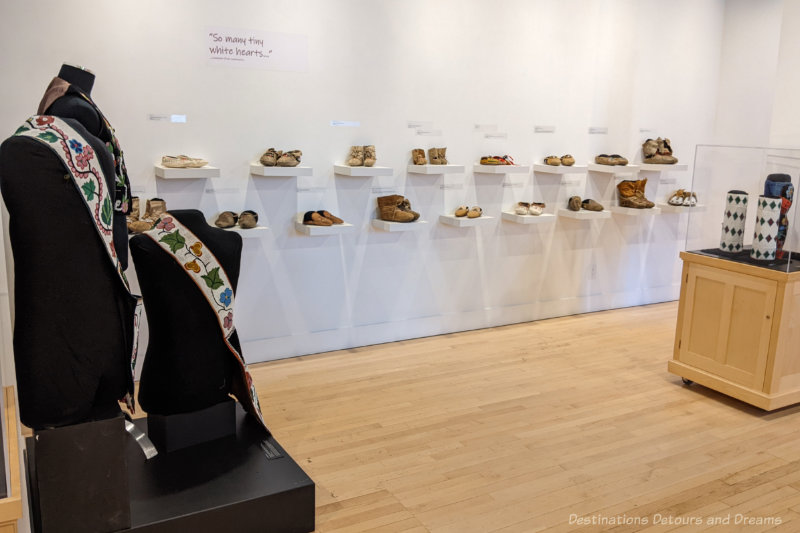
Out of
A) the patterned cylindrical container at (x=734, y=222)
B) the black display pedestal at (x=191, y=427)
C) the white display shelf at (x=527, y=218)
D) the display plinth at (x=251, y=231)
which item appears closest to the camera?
the black display pedestal at (x=191, y=427)

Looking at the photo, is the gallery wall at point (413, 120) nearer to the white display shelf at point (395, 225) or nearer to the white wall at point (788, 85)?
the white display shelf at point (395, 225)

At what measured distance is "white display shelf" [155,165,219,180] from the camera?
155 inches

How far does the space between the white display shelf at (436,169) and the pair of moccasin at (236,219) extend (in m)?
1.17

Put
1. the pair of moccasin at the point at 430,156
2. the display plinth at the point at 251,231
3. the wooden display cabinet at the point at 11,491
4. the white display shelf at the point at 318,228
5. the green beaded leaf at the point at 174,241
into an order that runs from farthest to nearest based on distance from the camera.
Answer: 1. the pair of moccasin at the point at 430,156
2. the white display shelf at the point at 318,228
3. the display plinth at the point at 251,231
4. the green beaded leaf at the point at 174,241
5. the wooden display cabinet at the point at 11,491

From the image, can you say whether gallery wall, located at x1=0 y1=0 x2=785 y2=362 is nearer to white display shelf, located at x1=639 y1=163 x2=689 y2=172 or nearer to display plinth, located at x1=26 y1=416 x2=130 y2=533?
white display shelf, located at x1=639 y1=163 x2=689 y2=172

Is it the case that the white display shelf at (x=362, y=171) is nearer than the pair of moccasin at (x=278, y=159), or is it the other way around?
the pair of moccasin at (x=278, y=159)

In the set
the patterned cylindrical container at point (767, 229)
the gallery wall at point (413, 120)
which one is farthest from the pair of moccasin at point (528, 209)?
the patterned cylindrical container at point (767, 229)

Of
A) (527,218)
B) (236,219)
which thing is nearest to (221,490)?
(236,219)

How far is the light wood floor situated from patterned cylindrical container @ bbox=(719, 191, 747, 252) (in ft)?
2.94

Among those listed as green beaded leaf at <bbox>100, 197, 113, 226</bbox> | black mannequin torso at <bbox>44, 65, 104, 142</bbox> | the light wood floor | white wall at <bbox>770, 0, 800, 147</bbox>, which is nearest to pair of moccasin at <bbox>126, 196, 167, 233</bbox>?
the light wood floor

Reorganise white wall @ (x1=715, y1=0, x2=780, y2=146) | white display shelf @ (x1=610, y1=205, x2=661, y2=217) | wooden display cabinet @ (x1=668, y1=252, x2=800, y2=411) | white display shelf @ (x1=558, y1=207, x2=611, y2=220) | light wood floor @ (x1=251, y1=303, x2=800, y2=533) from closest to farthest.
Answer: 1. light wood floor @ (x1=251, y1=303, x2=800, y2=533)
2. wooden display cabinet @ (x1=668, y1=252, x2=800, y2=411)
3. white display shelf @ (x1=558, y1=207, x2=611, y2=220)
4. white display shelf @ (x1=610, y1=205, x2=661, y2=217)
5. white wall @ (x1=715, y1=0, x2=780, y2=146)

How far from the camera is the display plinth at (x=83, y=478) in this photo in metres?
2.04

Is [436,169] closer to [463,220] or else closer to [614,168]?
[463,220]

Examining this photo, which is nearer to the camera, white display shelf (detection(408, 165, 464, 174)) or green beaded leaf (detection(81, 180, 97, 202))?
green beaded leaf (detection(81, 180, 97, 202))
